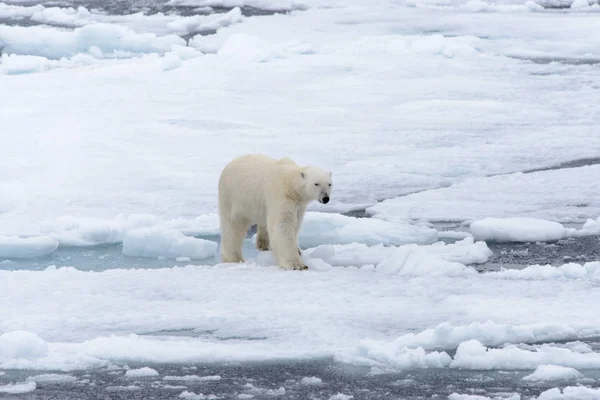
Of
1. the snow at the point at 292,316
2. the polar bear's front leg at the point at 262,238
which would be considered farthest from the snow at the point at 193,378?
the polar bear's front leg at the point at 262,238

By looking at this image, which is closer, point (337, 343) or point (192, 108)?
point (337, 343)

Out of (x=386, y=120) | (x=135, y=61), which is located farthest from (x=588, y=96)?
(x=135, y=61)

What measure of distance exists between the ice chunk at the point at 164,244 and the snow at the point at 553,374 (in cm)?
239

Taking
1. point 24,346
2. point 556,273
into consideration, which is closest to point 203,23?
point 556,273

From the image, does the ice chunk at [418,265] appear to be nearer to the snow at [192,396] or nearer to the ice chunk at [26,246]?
the snow at [192,396]

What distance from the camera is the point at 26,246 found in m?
5.25

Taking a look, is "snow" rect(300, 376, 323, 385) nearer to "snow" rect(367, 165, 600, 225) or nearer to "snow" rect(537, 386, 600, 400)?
"snow" rect(537, 386, 600, 400)

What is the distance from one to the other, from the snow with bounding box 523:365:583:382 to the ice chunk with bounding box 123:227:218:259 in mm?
2386

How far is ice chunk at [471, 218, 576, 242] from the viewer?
5.40 m

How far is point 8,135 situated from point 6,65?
454 centimetres

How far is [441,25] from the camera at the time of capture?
15.9 meters

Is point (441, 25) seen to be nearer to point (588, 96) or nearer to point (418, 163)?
point (588, 96)

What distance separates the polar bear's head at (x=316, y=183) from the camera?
4.57 meters

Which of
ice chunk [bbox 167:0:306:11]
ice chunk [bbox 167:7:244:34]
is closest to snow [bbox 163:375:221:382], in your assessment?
ice chunk [bbox 167:7:244:34]
